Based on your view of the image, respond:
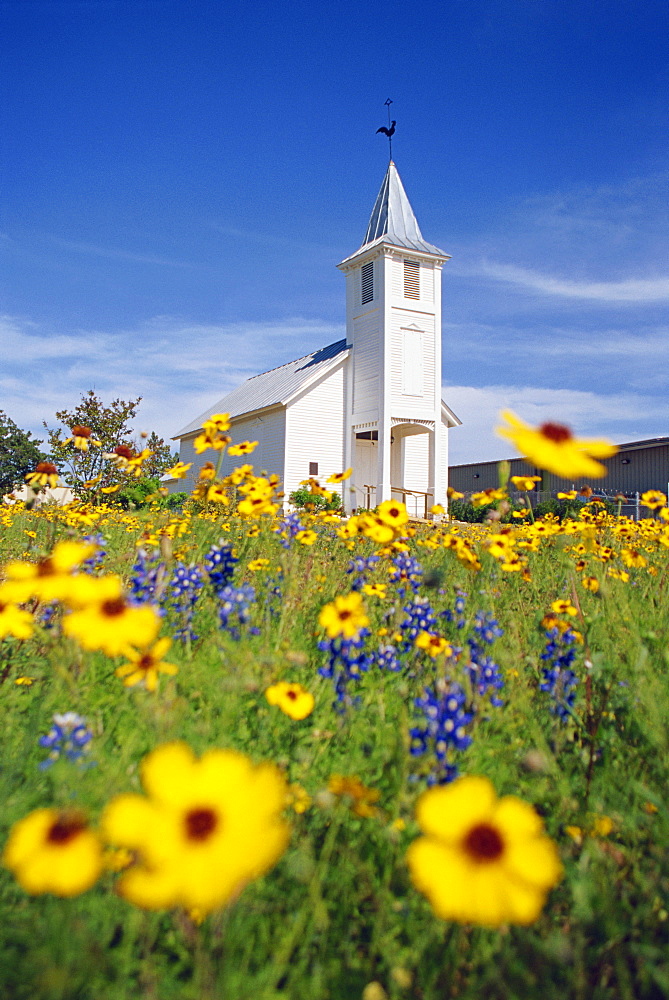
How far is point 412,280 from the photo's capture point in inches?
857

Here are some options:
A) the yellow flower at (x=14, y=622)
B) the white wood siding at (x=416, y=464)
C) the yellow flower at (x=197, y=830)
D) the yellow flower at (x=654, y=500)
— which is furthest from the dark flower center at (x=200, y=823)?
the white wood siding at (x=416, y=464)

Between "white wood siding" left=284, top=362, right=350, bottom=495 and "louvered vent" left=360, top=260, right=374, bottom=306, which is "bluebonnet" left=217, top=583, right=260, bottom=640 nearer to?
"white wood siding" left=284, top=362, right=350, bottom=495

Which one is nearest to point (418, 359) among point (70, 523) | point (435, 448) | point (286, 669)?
point (435, 448)

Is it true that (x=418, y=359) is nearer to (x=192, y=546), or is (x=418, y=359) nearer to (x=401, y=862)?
(x=192, y=546)

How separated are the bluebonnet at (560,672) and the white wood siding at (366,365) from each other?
1931 centimetres

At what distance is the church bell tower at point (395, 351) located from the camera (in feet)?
69.5

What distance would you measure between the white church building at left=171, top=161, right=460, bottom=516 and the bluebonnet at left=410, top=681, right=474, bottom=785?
1884 centimetres

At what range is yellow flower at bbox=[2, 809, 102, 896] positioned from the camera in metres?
0.82

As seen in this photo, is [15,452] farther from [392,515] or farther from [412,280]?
[392,515]

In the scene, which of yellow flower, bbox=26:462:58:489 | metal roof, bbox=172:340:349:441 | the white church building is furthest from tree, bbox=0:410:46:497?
yellow flower, bbox=26:462:58:489

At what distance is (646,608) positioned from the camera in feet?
11.7

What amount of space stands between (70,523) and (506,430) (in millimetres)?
4103

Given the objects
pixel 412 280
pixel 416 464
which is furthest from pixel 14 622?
pixel 416 464

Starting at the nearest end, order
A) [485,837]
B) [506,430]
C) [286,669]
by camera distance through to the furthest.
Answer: [485,837] → [506,430] → [286,669]
